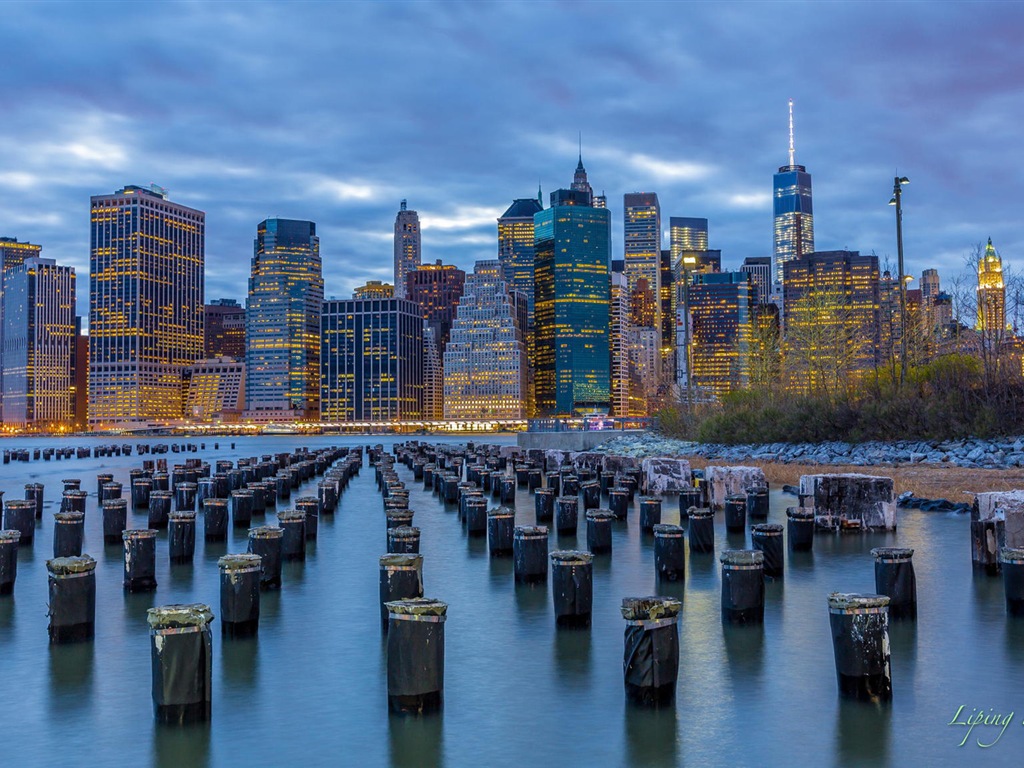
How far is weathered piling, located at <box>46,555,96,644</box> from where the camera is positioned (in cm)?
1195

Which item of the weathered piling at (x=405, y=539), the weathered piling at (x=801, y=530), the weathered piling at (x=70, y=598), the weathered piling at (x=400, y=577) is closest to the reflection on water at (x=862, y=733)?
the weathered piling at (x=400, y=577)

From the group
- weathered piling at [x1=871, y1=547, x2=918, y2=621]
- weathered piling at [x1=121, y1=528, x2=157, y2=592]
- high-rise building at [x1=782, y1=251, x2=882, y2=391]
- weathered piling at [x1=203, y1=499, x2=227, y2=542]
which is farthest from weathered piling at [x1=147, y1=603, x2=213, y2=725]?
high-rise building at [x1=782, y1=251, x2=882, y2=391]

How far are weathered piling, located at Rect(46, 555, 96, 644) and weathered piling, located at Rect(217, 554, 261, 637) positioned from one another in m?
1.70

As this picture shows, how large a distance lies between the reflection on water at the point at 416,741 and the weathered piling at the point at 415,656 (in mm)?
151

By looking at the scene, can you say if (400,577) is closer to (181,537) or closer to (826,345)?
(181,537)

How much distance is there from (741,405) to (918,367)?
1045 cm

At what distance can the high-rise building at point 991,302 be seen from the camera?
4022 cm

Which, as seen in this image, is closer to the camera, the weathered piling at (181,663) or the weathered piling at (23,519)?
the weathered piling at (181,663)

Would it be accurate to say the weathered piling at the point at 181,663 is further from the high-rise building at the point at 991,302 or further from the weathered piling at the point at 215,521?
the high-rise building at the point at 991,302

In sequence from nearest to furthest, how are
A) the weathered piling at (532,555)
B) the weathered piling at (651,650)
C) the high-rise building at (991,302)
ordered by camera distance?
1. the weathered piling at (651,650)
2. the weathered piling at (532,555)
3. the high-rise building at (991,302)

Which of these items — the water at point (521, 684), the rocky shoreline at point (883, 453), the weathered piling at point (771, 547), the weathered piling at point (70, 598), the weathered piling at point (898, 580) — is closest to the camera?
the water at point (521, 684)

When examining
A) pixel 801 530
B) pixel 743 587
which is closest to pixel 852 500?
pixel 801 530

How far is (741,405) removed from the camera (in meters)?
51.9

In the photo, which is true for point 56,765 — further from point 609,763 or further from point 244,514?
point 244,514
